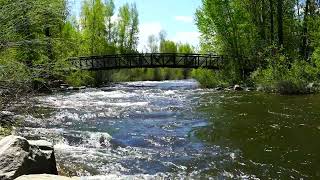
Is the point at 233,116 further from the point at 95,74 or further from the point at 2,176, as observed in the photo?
the point at 95,74

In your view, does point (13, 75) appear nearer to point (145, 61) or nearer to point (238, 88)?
point (238, 88)

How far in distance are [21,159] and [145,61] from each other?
124 feet

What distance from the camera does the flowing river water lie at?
10578mm

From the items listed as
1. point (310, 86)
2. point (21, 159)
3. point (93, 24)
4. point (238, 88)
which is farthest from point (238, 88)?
point (21, 159)

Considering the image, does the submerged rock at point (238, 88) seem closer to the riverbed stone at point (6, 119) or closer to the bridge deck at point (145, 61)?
the bridge deck at point (145, 61)

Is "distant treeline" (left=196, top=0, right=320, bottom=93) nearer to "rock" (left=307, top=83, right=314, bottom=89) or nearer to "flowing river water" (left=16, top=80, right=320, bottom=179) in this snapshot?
"rock" (left=307, top=83, right=314, bottom=89)

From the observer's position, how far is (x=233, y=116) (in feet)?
61.3

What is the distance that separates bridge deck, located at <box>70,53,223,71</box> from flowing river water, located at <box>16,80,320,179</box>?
1950cm

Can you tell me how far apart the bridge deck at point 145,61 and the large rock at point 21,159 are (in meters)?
32.5

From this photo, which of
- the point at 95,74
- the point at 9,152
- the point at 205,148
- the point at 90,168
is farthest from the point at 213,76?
the point at 9,152

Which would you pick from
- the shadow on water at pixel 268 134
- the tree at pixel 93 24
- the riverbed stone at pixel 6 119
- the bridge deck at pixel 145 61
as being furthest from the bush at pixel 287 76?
the tree at pixel 93 24

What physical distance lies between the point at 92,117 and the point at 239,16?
2187 centimetres

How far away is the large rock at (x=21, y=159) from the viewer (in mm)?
7602

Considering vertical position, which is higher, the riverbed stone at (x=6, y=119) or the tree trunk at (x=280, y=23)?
the tree trunk at (x=280, y=23)
